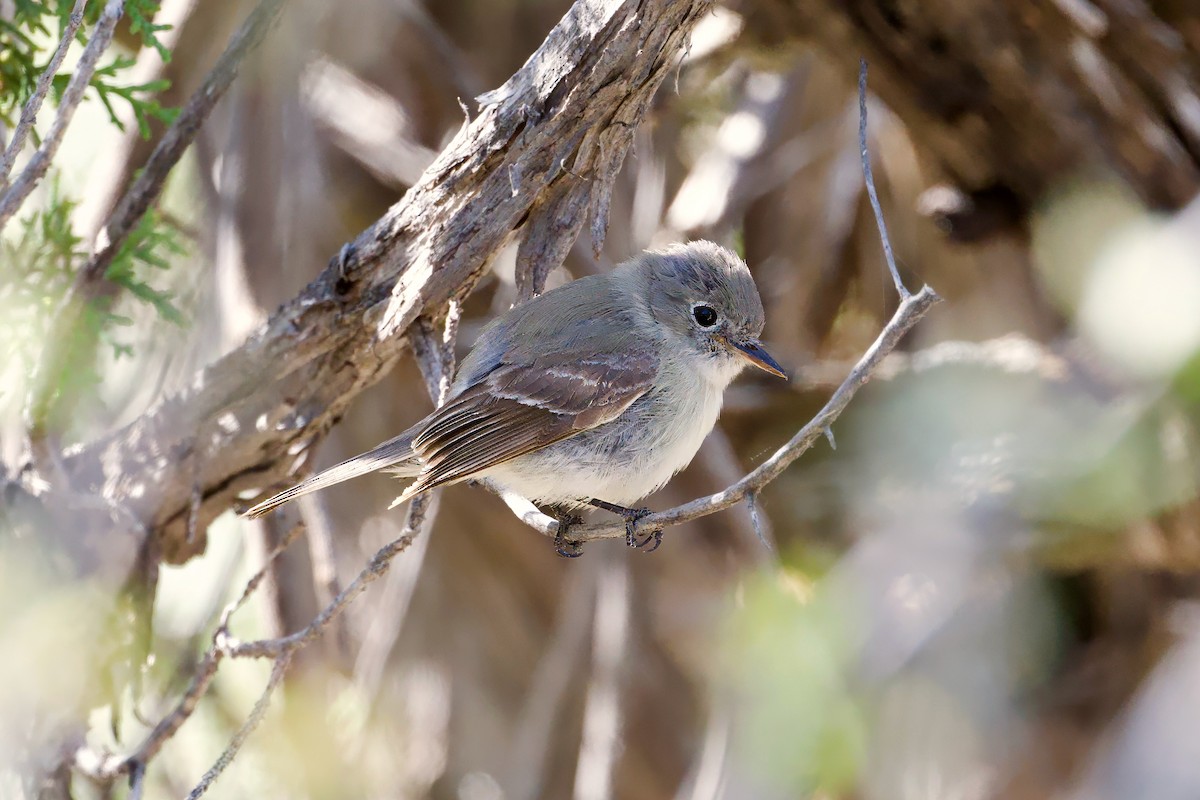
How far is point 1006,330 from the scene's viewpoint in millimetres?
4660

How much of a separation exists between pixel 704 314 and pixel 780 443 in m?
1.79

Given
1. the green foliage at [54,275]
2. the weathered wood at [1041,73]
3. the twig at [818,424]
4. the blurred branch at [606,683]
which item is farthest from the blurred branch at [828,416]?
the blurred branch at [606,683]

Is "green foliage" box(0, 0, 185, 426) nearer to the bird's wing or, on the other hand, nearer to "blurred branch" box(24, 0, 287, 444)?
"blurred branch" box(24, 0, 287, 444)

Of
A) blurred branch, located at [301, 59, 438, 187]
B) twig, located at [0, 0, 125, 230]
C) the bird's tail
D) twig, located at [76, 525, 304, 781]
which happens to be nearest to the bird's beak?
the bird's tail

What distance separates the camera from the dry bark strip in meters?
2.29

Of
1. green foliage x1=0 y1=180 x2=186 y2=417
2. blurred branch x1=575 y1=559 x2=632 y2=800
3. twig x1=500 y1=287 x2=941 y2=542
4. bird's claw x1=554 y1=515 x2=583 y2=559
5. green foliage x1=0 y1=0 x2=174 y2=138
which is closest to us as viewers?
twig x1=500 y1=287 x2=941 y2=542

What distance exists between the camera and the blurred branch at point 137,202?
2738 mm

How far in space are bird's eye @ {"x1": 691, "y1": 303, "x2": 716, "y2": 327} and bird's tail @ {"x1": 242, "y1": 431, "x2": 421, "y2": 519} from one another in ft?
2.95

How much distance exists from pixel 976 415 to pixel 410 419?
239 centimetres

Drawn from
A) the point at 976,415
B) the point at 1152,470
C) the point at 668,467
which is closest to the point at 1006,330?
the point at 976,415

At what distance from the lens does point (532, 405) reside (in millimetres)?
2951

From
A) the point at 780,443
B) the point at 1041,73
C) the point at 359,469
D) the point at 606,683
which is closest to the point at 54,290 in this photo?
the point at 359,469

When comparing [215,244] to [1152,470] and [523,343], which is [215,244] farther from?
[1152,470]

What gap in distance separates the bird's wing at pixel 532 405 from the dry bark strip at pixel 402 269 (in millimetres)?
257
